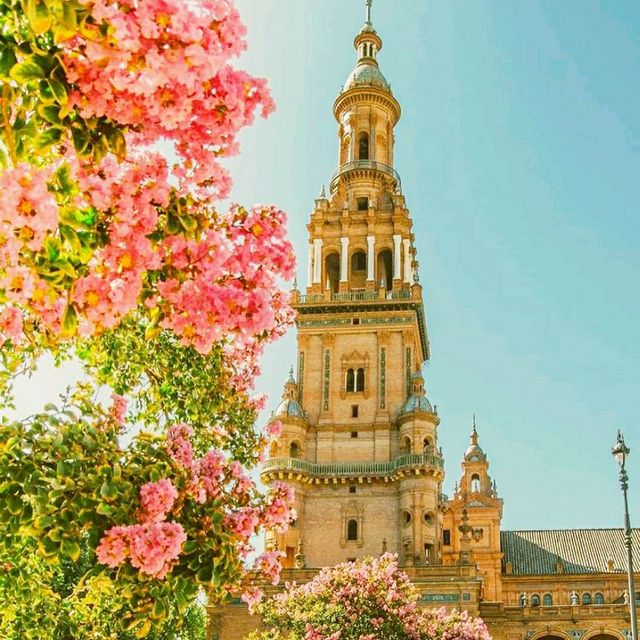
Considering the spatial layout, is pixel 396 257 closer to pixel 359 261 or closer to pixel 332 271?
pixel 359 261

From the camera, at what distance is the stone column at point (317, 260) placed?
60.8 m

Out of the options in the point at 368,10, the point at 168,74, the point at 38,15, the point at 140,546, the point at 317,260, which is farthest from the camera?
the point at 368,10

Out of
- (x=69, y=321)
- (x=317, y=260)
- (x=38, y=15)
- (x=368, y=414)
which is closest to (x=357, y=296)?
Answer: (x=317, y=260)

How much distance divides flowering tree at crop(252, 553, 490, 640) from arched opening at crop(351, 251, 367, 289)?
95.4ft

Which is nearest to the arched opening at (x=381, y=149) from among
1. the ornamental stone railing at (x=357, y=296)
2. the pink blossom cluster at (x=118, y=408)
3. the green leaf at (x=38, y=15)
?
the ornamental stone railing at (x=357, y=296)

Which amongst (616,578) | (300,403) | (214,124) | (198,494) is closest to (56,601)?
(198,494)

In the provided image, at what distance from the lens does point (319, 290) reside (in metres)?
60.1

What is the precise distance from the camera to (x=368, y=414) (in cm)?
5641

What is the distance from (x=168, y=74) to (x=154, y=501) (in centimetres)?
377

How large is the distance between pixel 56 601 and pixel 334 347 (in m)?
43.7

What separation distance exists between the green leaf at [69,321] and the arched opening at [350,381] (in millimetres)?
51820

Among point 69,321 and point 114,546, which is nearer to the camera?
point 69,321

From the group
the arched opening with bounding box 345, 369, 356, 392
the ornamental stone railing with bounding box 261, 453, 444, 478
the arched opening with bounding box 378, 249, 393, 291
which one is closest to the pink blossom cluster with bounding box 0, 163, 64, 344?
the ornamental stone railing with bounding box 261, 453, 444, 478

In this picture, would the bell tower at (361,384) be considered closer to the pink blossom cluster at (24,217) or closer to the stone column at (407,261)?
the stone column at (407,261)
